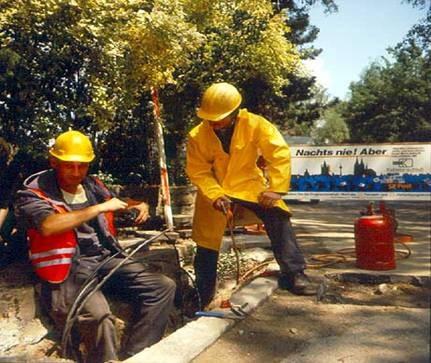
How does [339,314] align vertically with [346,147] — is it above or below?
below

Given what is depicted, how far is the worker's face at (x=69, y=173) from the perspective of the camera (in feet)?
10.6

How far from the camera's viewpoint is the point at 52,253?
3031 millimetres

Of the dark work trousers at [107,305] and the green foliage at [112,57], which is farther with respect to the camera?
the green foliage at [112,57]

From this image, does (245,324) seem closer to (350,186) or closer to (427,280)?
(427,280)

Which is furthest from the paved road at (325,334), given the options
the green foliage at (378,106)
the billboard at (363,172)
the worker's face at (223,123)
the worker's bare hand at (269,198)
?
Answer: the green foliage at (378,106)

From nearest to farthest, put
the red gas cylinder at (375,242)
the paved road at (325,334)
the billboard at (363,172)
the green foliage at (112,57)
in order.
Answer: the paved road at (325,334) < the red gas cylinder at (375,242) < the green foliage at (112,57) < the billboard at (363,172)

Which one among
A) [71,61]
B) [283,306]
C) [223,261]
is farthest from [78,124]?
[283,306]

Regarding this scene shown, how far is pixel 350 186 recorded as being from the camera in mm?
6617

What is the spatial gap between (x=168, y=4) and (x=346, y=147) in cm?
283

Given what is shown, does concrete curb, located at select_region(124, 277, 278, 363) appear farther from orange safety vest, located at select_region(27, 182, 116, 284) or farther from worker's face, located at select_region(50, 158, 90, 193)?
worker's face, located at select_region(50, 158, 90, 193)

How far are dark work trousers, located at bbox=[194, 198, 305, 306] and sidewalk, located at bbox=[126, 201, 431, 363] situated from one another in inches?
9.6

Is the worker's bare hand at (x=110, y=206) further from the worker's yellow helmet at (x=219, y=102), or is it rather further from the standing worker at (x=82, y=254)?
the worker's yellow helmet at (x=219, y=102)

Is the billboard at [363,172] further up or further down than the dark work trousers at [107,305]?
further up

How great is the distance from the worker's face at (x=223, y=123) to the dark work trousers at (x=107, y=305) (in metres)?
1.12
